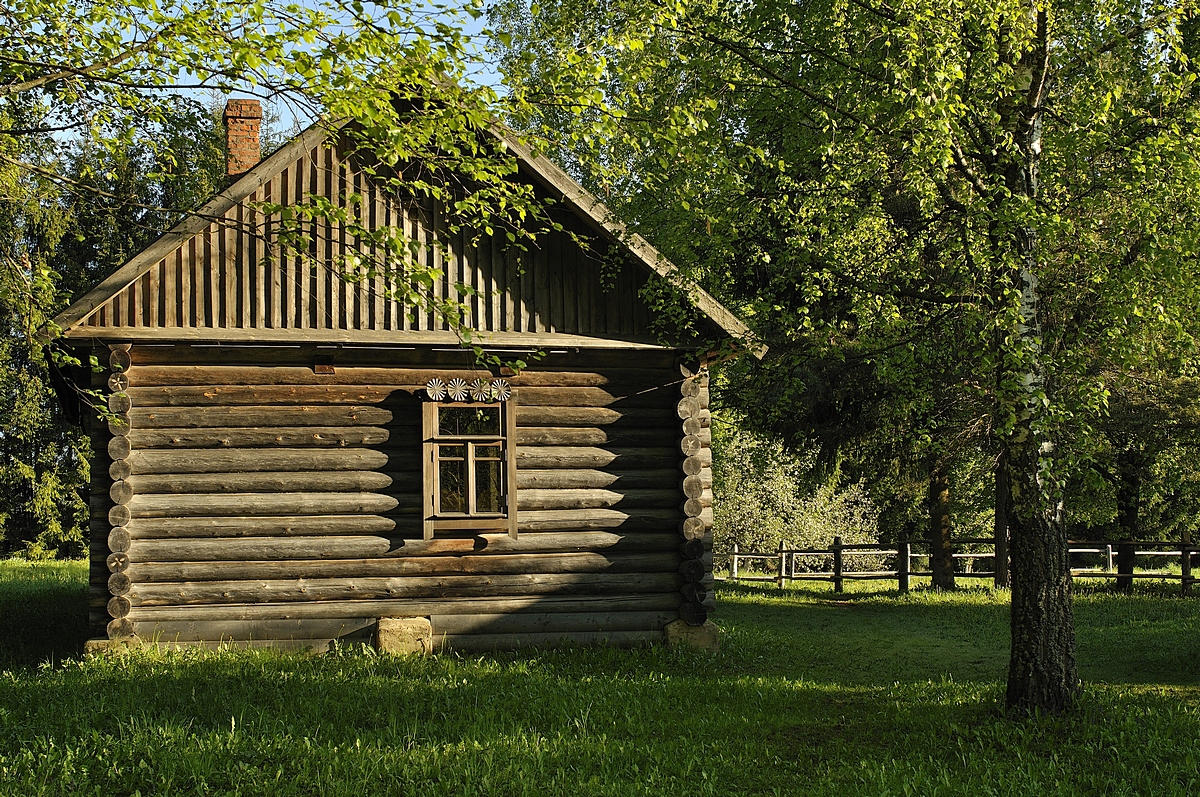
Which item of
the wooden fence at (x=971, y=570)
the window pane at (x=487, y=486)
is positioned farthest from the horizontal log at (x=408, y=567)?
the wooden fence at (x=971, y=570)

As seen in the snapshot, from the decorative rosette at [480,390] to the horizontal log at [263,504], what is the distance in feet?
4.80

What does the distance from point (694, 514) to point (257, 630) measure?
551cm

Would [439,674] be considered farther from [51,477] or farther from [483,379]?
[51,477]

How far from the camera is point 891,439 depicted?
71.7 feet

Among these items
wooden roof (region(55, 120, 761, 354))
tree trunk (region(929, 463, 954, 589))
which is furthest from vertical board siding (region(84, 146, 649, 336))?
tree trunk (region(929, 463, 954, 589))

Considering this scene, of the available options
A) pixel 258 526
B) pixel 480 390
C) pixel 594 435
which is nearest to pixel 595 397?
pixel 594 435

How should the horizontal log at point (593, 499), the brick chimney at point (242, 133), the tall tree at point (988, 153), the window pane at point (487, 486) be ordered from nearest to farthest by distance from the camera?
the tall tree at point (988, 153), the horizontal log at point (593, 499), the brick chimney at point (242, 133), the window pane at point (487, 486)

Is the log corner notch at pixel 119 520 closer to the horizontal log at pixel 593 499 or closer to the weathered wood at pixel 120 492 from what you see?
the weathered wood at pixel 120 492

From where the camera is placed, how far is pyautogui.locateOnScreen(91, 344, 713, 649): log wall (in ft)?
39.8

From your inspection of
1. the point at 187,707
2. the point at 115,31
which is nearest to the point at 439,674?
the point at 187,707

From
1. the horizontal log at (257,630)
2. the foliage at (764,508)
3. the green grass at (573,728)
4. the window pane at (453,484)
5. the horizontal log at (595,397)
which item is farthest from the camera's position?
the foliage at (764,508)

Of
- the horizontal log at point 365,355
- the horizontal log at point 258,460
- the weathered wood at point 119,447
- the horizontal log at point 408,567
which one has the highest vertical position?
the horizontal log at point 365,355

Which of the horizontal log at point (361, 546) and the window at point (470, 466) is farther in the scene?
the window at point (470, 466)

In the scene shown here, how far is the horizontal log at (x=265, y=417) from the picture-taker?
480 inches
